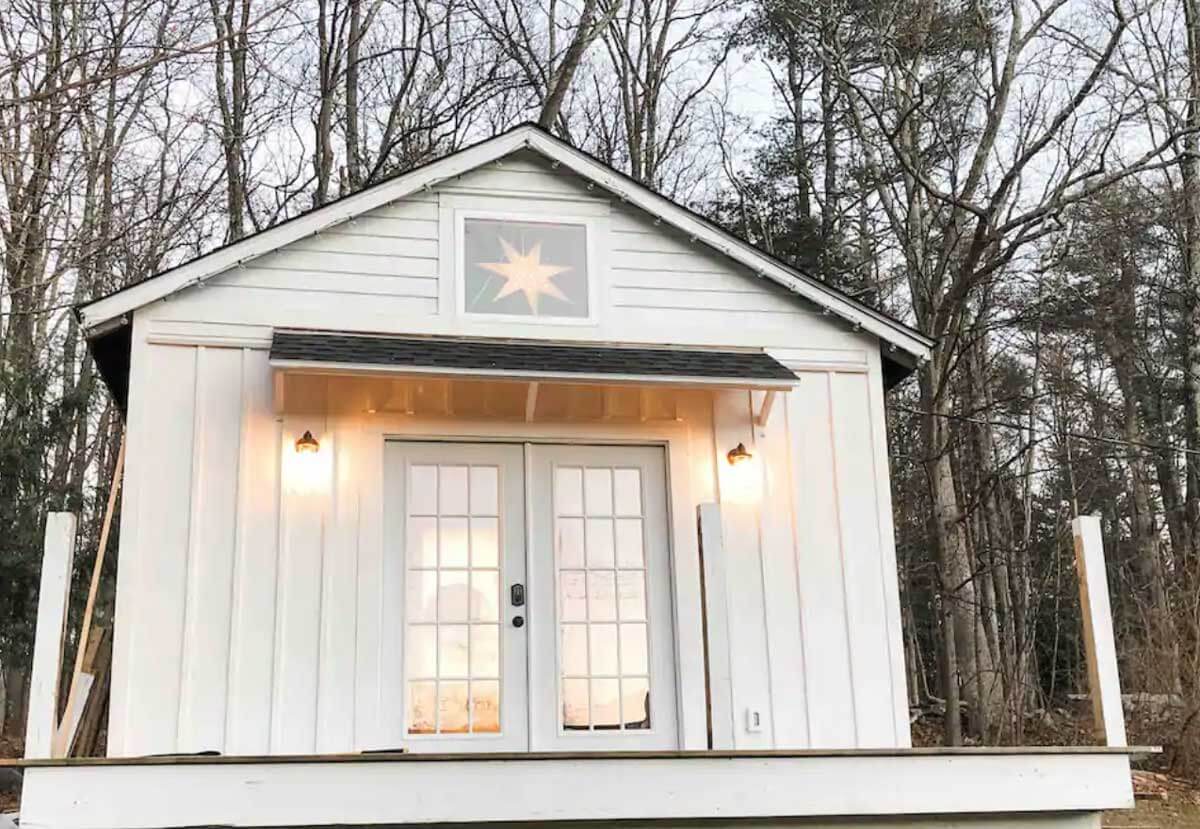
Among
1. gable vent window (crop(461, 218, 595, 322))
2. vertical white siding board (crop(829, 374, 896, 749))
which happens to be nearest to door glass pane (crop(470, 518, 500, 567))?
gable vent window (crop(461, 218, 595, 322))

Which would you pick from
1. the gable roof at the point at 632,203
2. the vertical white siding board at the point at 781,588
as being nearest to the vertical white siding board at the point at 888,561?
the gable roof at the point at 632,203

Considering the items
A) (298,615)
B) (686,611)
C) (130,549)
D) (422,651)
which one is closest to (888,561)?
(686,611)

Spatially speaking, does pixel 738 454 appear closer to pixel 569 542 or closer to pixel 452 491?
pixel 569 542

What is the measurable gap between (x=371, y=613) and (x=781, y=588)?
2.30 meters

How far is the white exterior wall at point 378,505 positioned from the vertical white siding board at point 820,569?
0.01m

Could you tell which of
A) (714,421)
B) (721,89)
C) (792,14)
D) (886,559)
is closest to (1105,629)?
(886,559)

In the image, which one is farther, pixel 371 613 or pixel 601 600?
pixel 601 600

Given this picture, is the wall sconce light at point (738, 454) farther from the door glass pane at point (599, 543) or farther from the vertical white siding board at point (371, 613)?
the vertical white siding board at point (371, 613)

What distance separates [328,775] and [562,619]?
2.16 m

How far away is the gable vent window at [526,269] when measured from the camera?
22.1ft

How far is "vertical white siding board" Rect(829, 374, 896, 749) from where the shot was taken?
253 inches

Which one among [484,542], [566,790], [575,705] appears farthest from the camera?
[484,542]

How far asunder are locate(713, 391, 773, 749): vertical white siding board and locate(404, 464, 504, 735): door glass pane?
1312mm

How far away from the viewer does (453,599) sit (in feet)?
21.0
